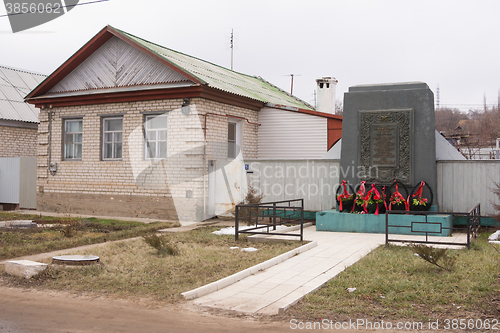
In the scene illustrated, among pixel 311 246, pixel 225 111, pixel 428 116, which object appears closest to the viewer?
pixel 311 246

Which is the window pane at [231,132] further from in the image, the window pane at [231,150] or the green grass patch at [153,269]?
the green grass patch at [153,269]

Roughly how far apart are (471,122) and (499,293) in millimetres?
59988

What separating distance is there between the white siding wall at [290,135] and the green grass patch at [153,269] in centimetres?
783

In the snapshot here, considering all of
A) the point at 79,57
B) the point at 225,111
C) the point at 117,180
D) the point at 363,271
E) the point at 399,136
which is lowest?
the point at 363,271

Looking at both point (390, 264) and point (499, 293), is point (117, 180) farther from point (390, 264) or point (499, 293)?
point (499, 293)

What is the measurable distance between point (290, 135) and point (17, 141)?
47.2ft

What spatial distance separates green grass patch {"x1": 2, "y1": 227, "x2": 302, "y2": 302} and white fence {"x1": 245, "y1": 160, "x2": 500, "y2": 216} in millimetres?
4877

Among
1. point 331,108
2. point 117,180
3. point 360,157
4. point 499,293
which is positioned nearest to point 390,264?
point 499,293

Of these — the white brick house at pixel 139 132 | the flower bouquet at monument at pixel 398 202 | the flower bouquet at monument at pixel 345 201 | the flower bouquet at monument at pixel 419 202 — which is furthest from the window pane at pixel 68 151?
the flower bouquet at monument at pixel 419 202

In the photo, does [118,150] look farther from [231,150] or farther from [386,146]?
[386,146]

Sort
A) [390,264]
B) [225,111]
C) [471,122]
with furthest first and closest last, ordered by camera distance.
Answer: [471,122], [225,111], [390,264]

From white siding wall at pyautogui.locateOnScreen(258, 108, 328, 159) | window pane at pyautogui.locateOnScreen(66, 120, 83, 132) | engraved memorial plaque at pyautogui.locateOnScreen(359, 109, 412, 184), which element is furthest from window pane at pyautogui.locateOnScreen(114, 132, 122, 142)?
engraved memorial plaque at pyautogui.locateOnScreen(359, 109, 412, 184)

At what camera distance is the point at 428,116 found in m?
12.5

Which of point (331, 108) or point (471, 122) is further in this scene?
point (471, 122)
